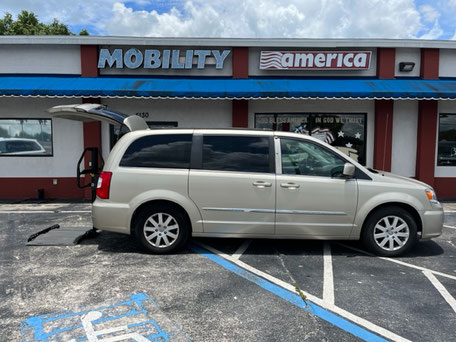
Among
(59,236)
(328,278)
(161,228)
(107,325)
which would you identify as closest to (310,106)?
(161,228)

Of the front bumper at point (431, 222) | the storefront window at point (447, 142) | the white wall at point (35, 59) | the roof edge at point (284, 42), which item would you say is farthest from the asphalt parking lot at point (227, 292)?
the roof edge at point (284, 42)

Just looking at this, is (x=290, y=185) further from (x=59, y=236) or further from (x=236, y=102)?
(x=236, y=102)

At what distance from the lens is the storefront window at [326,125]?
1021 cm

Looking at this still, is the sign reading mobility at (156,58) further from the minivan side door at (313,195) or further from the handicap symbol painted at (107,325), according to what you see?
the handicap symbol painted at (107,325)

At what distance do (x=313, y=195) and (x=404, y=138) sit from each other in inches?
263

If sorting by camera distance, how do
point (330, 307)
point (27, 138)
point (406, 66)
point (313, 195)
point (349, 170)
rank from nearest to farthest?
point (330, 307) < point (349, 170) < point (313, 195) < point (406, 66) < point (27, 138)

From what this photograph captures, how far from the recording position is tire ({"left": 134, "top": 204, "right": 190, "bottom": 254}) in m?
5.09

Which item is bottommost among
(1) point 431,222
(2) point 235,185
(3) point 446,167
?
(1) point 431,222

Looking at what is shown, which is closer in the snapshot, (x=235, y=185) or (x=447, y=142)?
(x=235, y=185)

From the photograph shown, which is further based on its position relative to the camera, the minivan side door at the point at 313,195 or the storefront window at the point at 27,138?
the storefront window at the point at 27,138

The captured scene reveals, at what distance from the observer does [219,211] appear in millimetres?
5035

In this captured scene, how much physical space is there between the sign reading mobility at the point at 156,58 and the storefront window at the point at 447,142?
6.51 meters

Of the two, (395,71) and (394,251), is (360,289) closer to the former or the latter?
(394,251)

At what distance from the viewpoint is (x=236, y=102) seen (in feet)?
32.4
